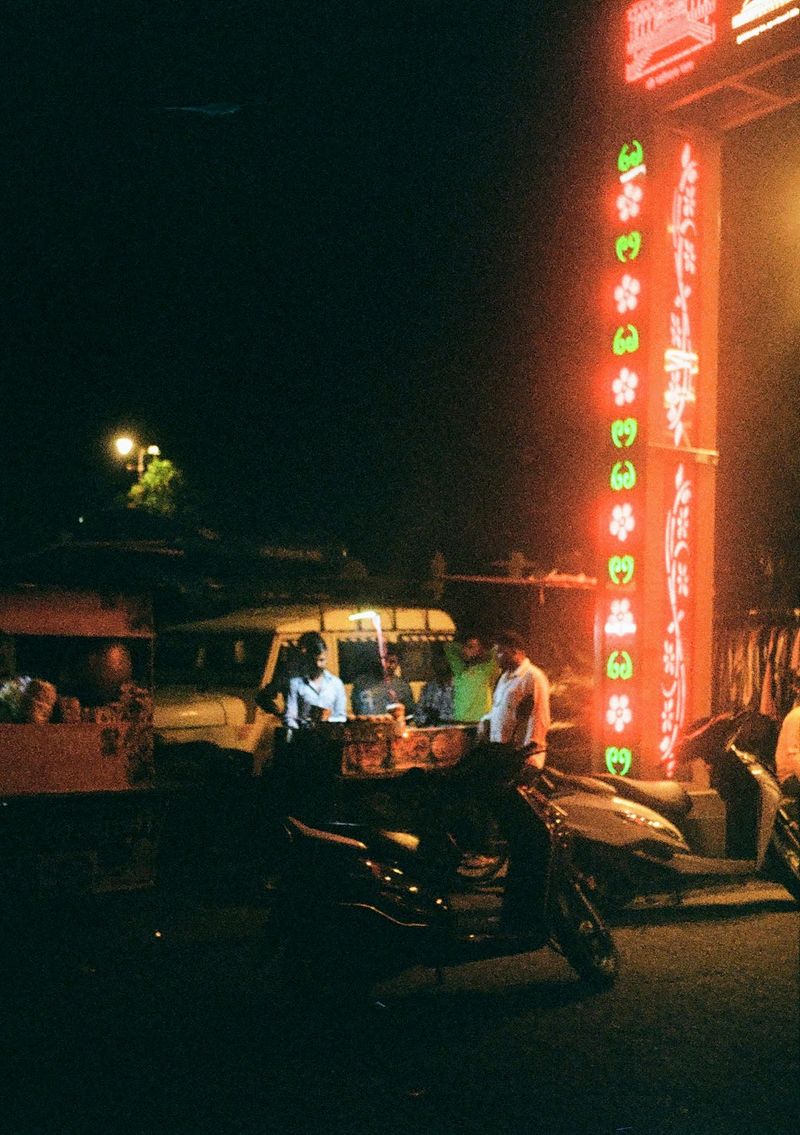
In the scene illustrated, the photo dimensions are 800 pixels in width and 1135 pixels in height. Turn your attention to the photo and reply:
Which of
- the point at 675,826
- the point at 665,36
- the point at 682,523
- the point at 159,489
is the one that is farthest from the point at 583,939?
the point at 159,489

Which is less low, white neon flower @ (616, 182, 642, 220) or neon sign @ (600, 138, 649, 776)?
white neon flower @ (616, 182, 642, 220)

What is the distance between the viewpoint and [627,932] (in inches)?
301

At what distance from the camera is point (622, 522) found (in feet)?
34.3

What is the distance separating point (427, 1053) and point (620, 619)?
585cm

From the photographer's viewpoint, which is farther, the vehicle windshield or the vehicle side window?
the vehicle side window

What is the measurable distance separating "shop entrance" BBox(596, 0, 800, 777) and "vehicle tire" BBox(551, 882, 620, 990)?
407 cm

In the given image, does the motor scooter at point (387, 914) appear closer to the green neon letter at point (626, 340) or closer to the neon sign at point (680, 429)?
the neon sign at point (680, 429)

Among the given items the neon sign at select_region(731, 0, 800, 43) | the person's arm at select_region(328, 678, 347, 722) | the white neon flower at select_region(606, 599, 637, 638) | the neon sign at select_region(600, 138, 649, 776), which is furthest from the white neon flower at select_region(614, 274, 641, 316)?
the person's arm at select_region(328, 678, 347, 722)

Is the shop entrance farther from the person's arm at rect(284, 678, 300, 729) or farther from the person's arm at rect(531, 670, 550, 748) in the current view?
the person's arm at rect(284, 678, 300, 729)

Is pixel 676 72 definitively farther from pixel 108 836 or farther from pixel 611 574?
pixel 108 836

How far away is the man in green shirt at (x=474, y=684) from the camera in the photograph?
1217cm

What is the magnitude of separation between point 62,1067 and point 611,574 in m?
6.98

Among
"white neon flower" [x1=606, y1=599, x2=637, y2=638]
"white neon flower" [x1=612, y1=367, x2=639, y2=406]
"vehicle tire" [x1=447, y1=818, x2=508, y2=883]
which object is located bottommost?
"vehicle tire" [x1=447, y1=818, x2=508, y2=883]

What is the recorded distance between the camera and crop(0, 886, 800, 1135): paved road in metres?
4.44
